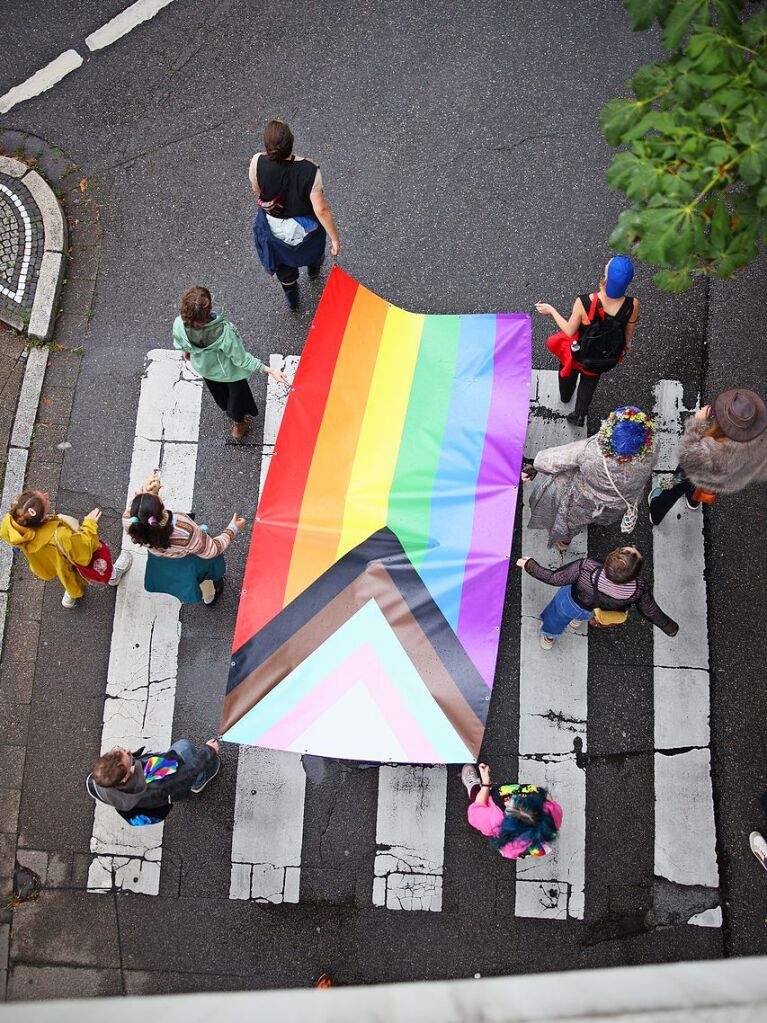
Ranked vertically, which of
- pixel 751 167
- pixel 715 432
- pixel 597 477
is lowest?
pixel 597 477

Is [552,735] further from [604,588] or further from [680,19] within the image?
[680,19]

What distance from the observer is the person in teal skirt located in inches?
195

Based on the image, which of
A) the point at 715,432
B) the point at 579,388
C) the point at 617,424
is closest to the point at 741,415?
the point at 715,432

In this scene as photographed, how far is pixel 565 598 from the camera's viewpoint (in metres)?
5.77

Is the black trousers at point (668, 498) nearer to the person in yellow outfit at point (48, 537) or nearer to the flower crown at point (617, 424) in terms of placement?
the flower crown at point (617, 424)

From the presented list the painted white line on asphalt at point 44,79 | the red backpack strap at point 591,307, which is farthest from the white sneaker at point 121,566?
the painted white line on asphalt at point 44,79

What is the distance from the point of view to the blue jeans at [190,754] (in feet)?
18.4

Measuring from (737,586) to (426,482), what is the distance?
2809 millimetres

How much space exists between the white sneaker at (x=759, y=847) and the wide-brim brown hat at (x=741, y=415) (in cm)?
301

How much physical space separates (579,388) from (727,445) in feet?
4.77

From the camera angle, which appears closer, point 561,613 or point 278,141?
point 278,141

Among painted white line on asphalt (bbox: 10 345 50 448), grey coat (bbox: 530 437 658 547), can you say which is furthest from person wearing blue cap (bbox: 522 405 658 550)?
painted white line on asphalt (bbox: 10 345 50 448)

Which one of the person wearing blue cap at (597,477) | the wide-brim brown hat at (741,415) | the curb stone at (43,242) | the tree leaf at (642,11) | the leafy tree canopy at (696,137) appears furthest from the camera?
the curb stone at (43,242)

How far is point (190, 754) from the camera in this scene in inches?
222
